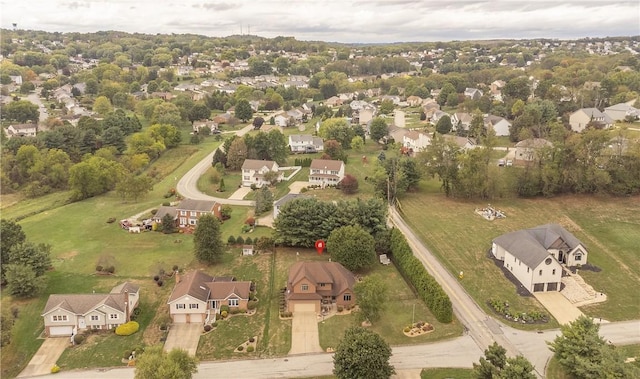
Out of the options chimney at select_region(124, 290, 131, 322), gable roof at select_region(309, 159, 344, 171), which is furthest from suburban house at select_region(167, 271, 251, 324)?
gable roof at select_region(309, 159, 344, 171)

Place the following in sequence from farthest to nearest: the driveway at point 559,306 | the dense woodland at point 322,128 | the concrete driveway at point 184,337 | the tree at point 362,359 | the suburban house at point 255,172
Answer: the suburban house at point 255,172, the dense woodland at point 322,128, the driveway at point 559,306, the concrete driveway at point 184,337, the tree at point 362,359

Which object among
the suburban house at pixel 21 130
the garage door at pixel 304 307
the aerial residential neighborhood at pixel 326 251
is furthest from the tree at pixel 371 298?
the suburban house at pixel 21 130

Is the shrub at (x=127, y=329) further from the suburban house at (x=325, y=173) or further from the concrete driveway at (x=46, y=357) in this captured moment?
the suburban house at (x=325, y=173)

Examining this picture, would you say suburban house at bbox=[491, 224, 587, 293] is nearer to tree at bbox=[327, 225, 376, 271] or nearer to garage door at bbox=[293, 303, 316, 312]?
tree at bbox=[327, 225, 376, 271]

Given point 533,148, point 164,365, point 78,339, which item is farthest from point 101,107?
point 164,365

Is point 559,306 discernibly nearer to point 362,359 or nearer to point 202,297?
point 362,359

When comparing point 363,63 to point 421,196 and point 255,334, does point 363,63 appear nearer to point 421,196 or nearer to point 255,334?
point 421,196
